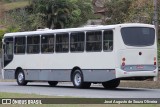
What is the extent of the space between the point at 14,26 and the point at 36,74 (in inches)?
1172

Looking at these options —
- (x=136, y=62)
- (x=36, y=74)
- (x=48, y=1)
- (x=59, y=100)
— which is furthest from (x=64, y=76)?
(x=48, y=1)

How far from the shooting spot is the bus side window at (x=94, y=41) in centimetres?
2748

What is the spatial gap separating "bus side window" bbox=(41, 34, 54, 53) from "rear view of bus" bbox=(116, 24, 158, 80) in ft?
16.9

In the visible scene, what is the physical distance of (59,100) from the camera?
18.6 meters

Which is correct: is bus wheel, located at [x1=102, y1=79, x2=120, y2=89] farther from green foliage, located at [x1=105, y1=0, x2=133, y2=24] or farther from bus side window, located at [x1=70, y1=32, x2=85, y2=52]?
Answer: green foliage, located at [x1=105, y1=0, x2=133, y2=24]

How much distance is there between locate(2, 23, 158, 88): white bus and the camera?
26516mm

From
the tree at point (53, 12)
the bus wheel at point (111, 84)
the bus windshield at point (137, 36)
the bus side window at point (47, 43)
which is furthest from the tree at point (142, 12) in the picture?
the bus windshield at point (137, 36)

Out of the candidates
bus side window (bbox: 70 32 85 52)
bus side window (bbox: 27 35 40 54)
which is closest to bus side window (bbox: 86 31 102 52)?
bus side window (bbox: 70 32 85 52)

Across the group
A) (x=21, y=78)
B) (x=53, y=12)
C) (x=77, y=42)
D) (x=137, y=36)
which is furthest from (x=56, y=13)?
(x=137, y=36)

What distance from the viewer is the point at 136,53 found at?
2656 cm

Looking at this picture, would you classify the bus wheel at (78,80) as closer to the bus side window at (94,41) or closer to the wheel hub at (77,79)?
the wheel hub at (77,79)

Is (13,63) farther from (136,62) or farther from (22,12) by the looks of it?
(22,12)

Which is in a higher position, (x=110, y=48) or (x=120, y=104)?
(x=110, y=48)

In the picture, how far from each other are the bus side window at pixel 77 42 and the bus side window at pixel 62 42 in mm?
390
